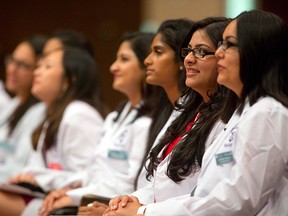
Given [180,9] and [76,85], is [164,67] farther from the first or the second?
[180,9]

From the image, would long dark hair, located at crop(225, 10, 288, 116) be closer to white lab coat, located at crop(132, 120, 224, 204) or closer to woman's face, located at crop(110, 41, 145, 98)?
white lab coat, located at crop(132, 120, 224, 204)

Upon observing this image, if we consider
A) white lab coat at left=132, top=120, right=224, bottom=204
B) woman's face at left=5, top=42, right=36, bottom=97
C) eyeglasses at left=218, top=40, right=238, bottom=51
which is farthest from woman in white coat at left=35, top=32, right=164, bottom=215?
woman's face at left=5, top=42, right=36, bottom=97

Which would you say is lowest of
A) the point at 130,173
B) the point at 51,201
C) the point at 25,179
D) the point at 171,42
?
the point at 25,179

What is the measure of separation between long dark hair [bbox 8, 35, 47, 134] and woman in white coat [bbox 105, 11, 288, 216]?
9.91 feet

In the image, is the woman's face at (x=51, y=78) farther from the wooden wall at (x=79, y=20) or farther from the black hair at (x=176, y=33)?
the wooden wall at (x=79, y=20)

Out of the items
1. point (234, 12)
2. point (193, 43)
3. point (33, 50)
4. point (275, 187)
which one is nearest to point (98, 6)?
point (234, 12)

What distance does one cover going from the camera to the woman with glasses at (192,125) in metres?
2.87

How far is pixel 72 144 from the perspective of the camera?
4457 millimetres

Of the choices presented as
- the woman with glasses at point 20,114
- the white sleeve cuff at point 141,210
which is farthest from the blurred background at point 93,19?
the white sleeve cuff at point 141,210

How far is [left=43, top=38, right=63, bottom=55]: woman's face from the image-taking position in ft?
16.9

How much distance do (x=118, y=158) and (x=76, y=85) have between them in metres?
0.82

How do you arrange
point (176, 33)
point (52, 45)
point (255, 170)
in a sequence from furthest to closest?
point (52, 45) → point (176, 33) → point (255, 170)

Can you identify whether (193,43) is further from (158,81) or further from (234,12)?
(234,12)

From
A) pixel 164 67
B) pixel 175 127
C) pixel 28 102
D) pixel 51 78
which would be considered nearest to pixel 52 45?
pixel 51 78
